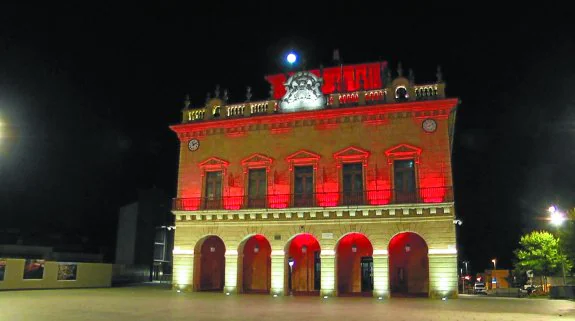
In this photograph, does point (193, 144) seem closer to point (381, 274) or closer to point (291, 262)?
point (291, 262)

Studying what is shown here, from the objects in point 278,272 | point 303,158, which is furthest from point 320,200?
point 278,272

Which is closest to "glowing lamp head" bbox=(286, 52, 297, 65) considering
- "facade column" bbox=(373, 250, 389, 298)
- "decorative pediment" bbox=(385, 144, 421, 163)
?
"decorative pediment" bbox=(385, 144, 421, 163)

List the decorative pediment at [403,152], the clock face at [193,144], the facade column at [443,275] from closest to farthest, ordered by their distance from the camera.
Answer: the facade column at [443,275], the decorative pediment at [403,152], the clock face at [193,144]

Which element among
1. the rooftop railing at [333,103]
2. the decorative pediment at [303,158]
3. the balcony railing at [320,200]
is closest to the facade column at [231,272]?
the balcony railing at [320,200]

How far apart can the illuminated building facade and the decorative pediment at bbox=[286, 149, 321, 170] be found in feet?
0.19

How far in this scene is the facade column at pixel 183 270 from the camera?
28.3 meters

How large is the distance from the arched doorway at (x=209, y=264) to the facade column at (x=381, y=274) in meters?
10.0

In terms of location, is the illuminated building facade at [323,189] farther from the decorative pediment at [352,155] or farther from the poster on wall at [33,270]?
the poster on wall at [33,270]

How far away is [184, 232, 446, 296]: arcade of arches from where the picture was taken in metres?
27.2

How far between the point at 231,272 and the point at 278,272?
278 centimetres

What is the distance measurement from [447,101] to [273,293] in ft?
45.1

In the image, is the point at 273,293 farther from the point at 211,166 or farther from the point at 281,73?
the point at 281,73

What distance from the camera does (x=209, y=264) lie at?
3055cm

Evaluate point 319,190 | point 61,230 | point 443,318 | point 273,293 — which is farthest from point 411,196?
point 61,230
